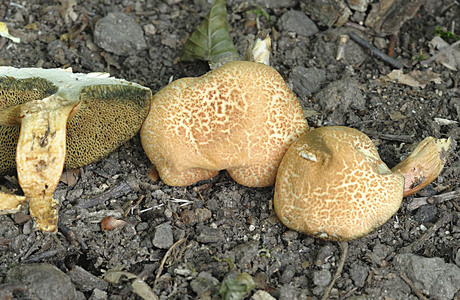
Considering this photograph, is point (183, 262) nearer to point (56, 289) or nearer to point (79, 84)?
point (56, 289)

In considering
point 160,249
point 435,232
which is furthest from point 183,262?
point 435,232

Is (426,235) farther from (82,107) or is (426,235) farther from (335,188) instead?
(82,107)

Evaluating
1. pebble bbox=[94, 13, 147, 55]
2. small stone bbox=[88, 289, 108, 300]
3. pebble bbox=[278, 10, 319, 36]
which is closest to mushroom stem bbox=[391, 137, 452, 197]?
pebble bbox=[278, 10, 319, 36]

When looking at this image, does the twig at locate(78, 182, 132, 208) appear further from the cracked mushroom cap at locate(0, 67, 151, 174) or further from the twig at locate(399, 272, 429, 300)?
the twig at locate(399, 272, 429, 300)

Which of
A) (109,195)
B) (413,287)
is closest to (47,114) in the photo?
(109,195)

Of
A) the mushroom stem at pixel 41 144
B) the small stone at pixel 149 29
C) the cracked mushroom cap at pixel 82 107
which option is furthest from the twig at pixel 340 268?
the small stone at pixel 149 29

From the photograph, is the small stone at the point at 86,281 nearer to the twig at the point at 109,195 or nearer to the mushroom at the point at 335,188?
the twig at the point at 109,195
